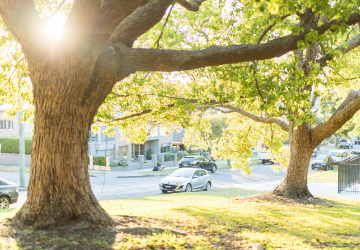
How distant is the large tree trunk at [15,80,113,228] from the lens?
228 inches

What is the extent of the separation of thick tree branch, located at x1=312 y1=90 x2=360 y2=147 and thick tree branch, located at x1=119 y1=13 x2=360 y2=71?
6.83 metres

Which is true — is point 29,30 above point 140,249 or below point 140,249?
above

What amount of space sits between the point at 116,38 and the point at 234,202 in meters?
9.03

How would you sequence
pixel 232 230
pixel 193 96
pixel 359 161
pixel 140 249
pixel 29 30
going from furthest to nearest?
pixel 359 161, pixel 193 96, pixel 232 230, pixel 29 30, pixel 140 249

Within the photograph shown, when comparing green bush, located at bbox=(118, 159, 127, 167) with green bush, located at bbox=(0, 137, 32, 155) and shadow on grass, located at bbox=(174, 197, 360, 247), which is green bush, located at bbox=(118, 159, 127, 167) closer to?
green bush, located at bbox=(0, 137, 32, 155)

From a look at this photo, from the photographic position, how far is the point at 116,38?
638 centimetres

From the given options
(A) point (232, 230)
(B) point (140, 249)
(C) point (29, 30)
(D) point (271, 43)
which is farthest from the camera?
(A) point (232, 230)

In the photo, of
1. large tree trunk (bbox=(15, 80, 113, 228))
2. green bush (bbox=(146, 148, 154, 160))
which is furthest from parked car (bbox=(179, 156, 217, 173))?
large tree trunk (bbox=(15, 80, 113, 228))

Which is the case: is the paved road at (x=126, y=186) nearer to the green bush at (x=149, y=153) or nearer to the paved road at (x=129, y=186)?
the paved road at (x=129, y=186)

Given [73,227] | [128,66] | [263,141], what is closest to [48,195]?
[73,227]

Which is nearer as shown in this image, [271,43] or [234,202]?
[271,43]

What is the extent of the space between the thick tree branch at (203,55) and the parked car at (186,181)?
15.0 metres

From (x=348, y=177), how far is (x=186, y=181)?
939 centimetres

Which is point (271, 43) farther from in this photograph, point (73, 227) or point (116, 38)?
point (73, 227)
